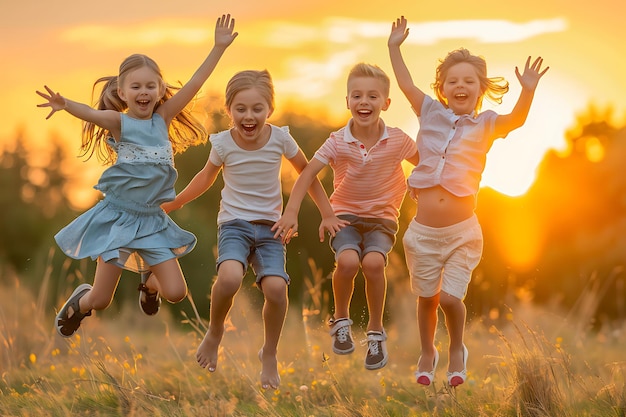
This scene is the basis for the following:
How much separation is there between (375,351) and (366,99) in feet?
6.15

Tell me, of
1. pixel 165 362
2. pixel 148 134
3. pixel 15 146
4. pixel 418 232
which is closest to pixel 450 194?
pixel 418 232

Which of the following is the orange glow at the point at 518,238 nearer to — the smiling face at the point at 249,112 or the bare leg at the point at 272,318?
the bare leg at the point at 272,318

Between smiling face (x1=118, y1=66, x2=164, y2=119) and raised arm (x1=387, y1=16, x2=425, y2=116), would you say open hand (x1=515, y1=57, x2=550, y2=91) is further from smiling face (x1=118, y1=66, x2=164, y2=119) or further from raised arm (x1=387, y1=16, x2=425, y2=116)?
smiling face (x1=118, y1=66, x2=164, y2=119)

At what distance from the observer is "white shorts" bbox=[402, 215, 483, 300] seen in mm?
7066

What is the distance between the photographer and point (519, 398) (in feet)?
23.7

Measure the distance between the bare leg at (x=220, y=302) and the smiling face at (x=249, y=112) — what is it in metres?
0.96

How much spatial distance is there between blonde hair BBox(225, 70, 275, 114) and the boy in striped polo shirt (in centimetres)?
57

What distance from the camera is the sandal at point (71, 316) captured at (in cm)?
770

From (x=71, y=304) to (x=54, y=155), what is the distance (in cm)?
3097

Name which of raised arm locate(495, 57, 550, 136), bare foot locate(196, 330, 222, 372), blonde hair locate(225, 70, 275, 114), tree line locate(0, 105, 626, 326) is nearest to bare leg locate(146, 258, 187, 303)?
bare foot locate(196, 330, 222, 372)

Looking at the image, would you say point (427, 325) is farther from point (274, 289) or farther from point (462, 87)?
point (462, 87)

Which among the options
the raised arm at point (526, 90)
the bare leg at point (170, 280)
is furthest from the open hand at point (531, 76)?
the bare leg at point (170, 280)

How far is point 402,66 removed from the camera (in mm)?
7148

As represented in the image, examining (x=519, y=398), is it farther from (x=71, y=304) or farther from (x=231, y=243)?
(x=71, y=304)
